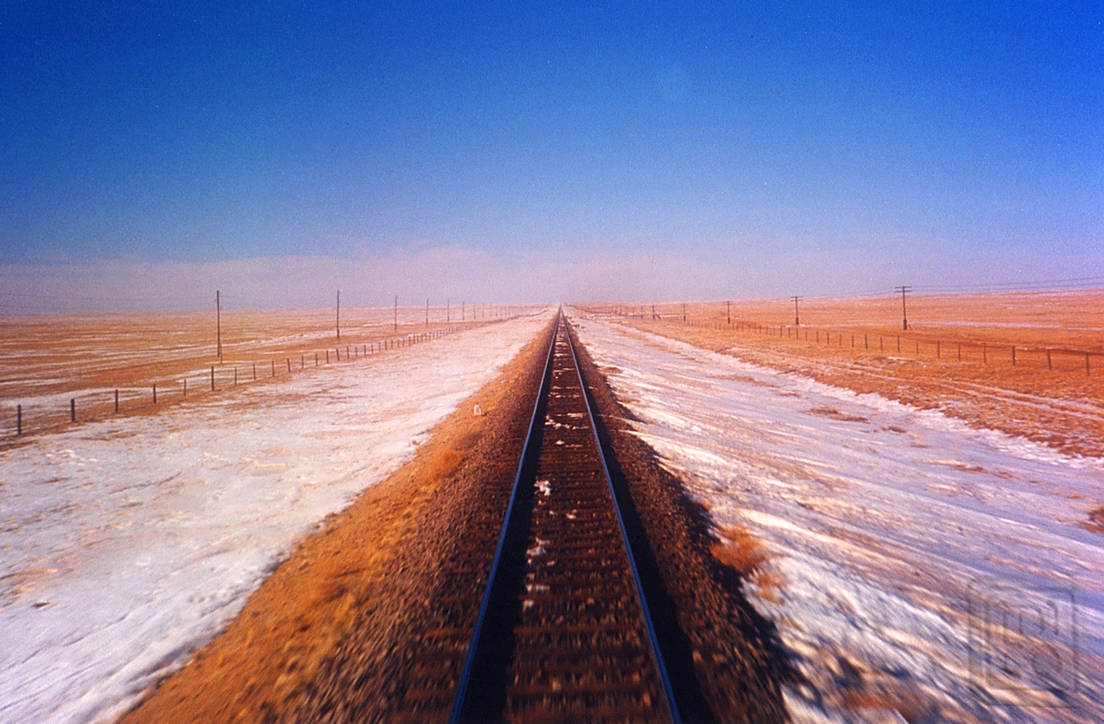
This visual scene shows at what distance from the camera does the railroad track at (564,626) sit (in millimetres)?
3793

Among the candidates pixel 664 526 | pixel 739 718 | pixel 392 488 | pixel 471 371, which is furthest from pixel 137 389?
pixel 739 718

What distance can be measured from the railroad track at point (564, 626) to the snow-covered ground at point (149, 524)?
138 inches

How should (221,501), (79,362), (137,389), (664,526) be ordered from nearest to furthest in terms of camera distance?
1. (664,526)
2. (221,501)
3. (137,389)
4. (79,362)

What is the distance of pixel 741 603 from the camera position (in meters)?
5.31

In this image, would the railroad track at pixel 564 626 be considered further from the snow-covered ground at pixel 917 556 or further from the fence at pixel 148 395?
the fence at pixel 148 395

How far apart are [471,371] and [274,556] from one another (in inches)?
902

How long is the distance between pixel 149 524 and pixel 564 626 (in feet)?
28.3

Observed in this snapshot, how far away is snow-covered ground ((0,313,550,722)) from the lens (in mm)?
5191

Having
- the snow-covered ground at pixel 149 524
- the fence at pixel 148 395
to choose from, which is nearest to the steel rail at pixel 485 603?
the snow-covered ground at pixel 149 524

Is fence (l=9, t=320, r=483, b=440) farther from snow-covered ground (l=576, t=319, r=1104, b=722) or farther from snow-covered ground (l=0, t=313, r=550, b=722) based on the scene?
snow-covered ground (l=576, t=319, r=1104, b=722)

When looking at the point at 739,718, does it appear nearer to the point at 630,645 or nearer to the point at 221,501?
the point at 630,645
